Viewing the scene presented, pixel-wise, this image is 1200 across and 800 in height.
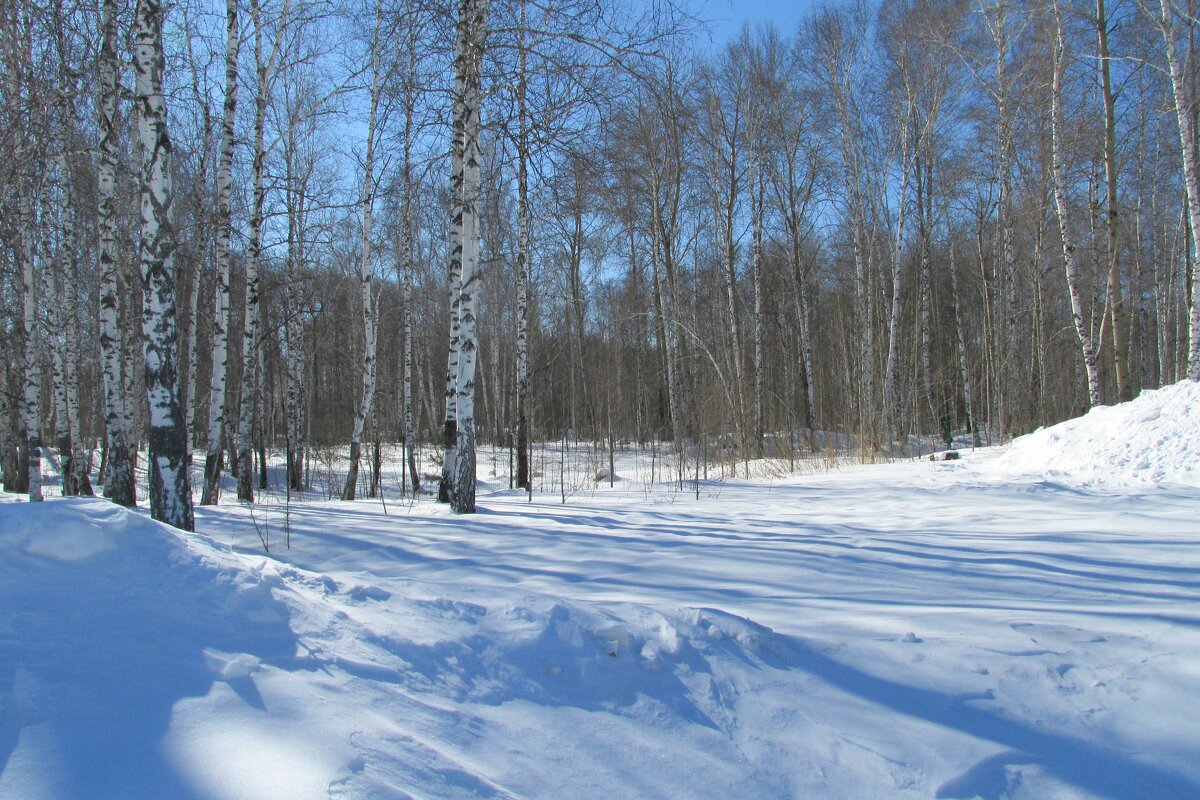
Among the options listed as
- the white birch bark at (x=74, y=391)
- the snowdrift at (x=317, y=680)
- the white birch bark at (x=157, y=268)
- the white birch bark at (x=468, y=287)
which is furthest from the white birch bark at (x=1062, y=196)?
the white birch bark at (x=74, y=391)

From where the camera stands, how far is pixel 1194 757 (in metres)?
1.93

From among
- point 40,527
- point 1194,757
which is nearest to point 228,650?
point 40,527

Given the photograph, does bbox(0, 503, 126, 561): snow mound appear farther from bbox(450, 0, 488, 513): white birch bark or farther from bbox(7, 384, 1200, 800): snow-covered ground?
bbox(450, 0, 488, 513): white birch bark

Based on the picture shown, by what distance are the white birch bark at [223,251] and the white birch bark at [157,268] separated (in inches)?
160

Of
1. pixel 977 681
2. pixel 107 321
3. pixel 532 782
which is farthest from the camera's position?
pixel 107 321

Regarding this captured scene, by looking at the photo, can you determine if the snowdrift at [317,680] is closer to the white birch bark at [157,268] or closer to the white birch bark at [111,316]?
the white birch bark at [157,268]

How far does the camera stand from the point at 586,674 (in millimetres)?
2383

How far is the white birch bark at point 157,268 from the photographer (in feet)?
16.0

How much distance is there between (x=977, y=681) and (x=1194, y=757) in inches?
23.4

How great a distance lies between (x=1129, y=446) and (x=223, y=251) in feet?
40.1

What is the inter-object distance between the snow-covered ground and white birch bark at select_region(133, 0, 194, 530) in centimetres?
238

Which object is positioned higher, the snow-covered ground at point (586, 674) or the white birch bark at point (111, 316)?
the white birch bark at point (111, 316)

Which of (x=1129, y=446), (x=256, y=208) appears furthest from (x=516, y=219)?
(x=1129, y=446)

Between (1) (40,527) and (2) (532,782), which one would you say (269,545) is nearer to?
(1) (40,527)
